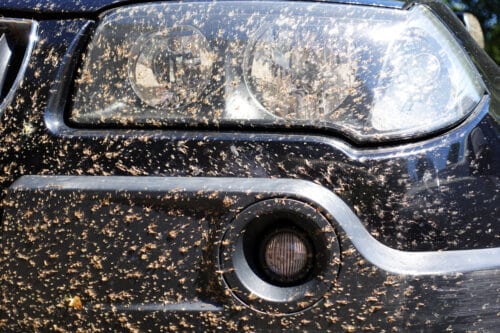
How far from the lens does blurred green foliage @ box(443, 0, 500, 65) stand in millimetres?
14094

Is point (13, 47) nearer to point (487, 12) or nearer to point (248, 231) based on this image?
point (248, 231)

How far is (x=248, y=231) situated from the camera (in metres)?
1.41

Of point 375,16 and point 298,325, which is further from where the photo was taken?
point 375,16

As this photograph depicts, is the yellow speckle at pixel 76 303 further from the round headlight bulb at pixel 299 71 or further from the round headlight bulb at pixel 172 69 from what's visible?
the round headlight bulb at pixel 299 71

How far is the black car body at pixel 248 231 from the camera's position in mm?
1387

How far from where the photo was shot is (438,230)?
1.41 m

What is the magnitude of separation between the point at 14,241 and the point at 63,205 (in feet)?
0.42

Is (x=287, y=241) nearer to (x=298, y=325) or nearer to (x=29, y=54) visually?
(x=298, y=325)

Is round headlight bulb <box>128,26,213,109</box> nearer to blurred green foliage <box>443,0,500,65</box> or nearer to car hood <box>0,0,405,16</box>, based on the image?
car hood <box>0,0,405,16</box>

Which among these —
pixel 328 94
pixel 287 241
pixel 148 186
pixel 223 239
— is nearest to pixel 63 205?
pixel 148 186

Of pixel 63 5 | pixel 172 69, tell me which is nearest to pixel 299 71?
pixel 172 69

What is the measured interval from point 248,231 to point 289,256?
0.32 feet

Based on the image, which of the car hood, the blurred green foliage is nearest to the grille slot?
the car hood

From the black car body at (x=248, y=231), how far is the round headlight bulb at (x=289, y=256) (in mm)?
12
